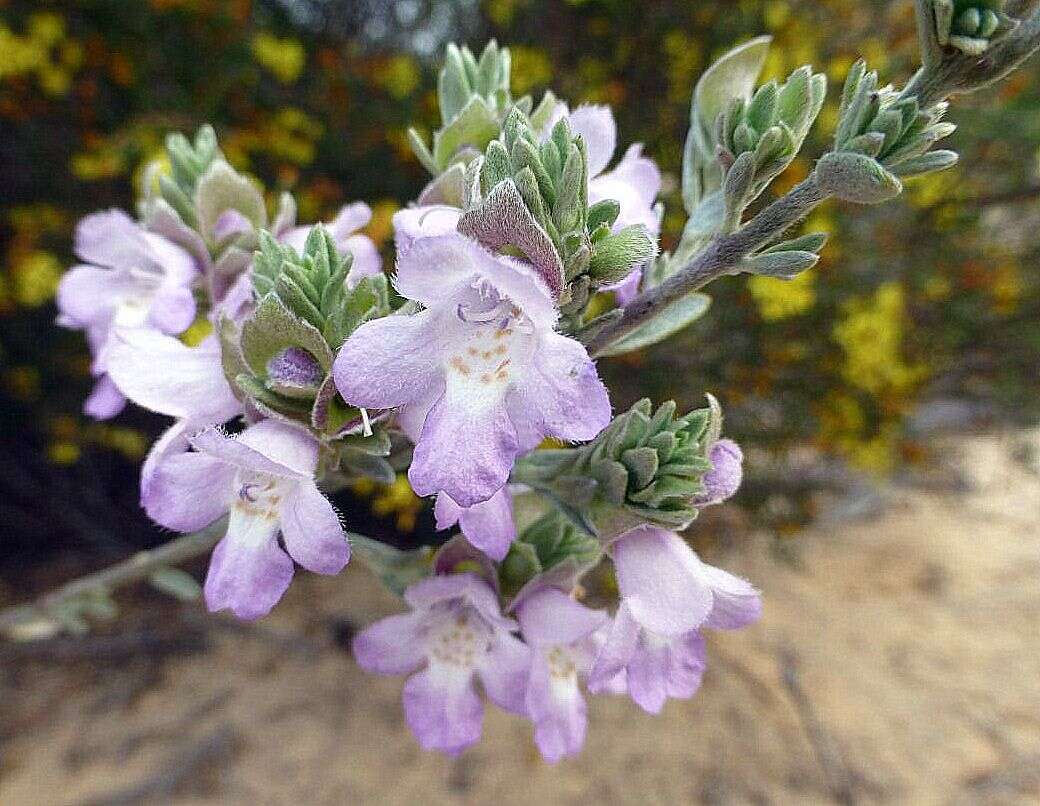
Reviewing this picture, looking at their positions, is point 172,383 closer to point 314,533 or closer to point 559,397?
point 314,533

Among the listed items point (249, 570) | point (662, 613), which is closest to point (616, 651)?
point (662, 613)

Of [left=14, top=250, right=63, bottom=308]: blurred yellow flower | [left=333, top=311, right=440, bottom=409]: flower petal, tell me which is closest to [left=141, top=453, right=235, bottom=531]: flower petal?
[left=333, top=311, right=440, bottom=409]: flower petal

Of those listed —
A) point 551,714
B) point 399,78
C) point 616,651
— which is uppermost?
point 399,78

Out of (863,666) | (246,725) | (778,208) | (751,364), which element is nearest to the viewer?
(778,208)

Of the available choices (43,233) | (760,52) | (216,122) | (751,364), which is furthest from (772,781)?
(43,233)

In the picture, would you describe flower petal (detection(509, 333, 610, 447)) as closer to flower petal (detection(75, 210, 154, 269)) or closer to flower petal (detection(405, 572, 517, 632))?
flower petal (detection(405, 572, 517, 632))

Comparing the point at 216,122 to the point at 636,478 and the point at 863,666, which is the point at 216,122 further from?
the point at 863,666
